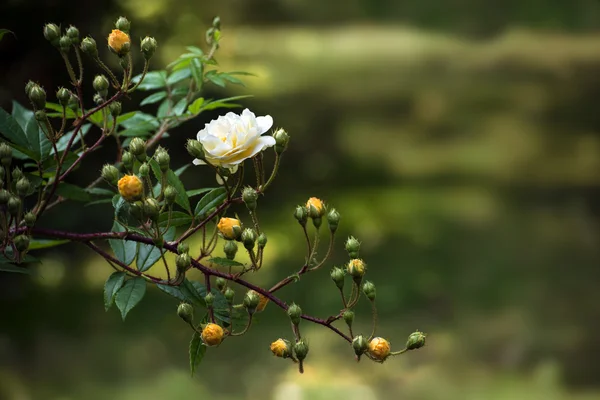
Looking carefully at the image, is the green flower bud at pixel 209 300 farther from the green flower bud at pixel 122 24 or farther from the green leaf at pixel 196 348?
the green flower bud at pixel 122 24

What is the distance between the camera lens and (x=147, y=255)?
1.17 feet

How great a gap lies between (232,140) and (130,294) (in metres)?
→ 0.08

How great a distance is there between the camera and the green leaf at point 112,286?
0.33m

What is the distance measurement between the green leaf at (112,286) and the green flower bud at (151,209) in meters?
0.05

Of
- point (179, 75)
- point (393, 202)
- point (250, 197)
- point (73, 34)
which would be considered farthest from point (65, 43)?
point (393, 202)

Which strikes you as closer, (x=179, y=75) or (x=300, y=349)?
(x=300, y=349)

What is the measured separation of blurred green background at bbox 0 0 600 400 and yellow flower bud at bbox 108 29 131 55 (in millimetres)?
1201

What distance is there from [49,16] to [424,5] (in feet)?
4.72

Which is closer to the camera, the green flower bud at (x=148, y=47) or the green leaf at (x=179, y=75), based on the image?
the green flower bud at (x=148, y=47)

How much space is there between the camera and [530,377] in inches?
63.4

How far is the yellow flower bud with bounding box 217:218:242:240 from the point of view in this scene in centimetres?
32

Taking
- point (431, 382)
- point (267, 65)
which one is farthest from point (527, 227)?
point (267, 65)

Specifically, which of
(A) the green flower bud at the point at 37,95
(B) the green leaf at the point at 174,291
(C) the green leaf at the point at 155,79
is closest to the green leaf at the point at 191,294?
(B) the green leaf at the point at 174,291

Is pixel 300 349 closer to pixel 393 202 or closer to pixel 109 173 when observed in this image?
pixel 109 173
